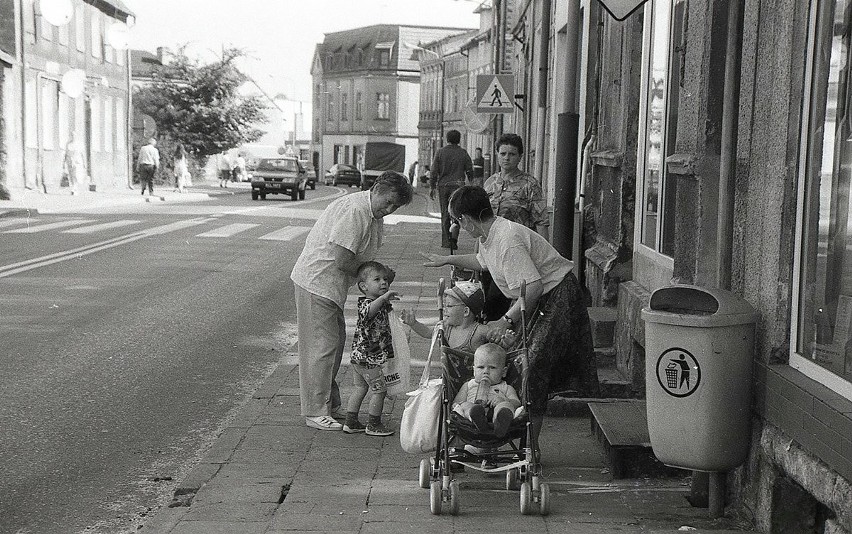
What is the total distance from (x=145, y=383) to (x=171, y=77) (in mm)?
49710

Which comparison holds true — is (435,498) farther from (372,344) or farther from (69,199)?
(69,199)

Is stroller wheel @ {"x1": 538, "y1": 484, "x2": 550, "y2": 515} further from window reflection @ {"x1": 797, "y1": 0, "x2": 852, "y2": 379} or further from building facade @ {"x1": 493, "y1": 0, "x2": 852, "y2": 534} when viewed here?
window reflection @ {"x1": 797, "y1": 0, "x2": 852, "y2": 379}

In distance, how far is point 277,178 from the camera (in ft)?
147

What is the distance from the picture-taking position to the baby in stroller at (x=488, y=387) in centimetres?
570

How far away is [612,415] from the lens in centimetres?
670

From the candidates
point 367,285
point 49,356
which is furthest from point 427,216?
point 367,285

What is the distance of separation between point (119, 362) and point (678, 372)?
5.45m

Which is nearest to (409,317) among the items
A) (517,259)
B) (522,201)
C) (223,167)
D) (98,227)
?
(517,259)

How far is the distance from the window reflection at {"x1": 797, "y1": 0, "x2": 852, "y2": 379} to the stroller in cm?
132

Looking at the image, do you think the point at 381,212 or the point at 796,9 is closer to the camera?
the point at 796,9

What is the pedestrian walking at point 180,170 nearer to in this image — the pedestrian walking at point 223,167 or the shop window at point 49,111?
the shop window at point 49,111

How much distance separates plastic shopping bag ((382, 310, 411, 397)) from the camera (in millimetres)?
7052

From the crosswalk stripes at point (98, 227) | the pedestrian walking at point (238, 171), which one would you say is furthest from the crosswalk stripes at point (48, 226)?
the pedestrian walking at point (238, 171)

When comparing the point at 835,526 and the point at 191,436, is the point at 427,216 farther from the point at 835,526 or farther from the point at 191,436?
the point at 835,526
